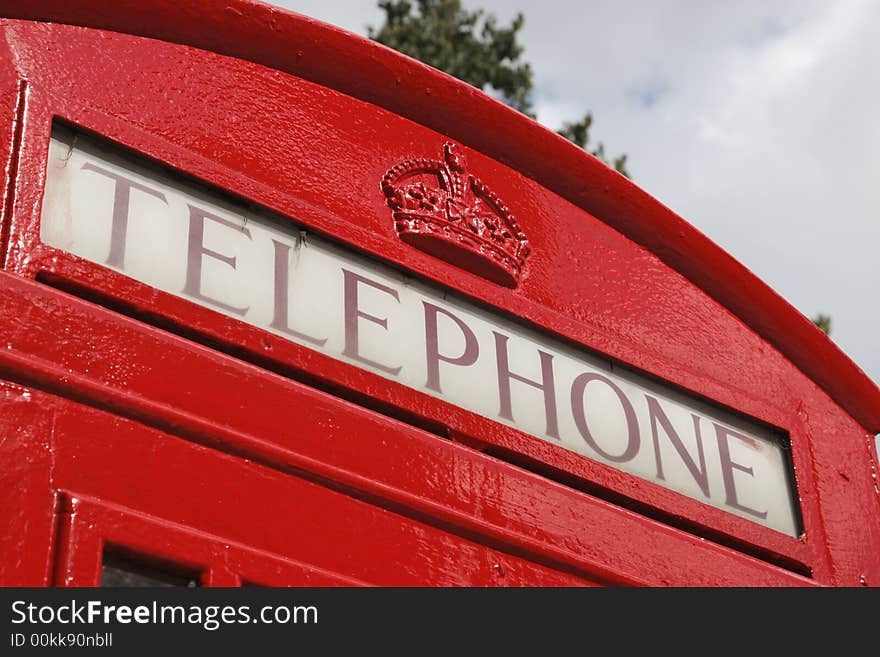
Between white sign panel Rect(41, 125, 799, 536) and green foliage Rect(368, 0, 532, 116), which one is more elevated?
green foliage Rect(368, 0, 532, 116)

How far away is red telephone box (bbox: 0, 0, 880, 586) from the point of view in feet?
7.27

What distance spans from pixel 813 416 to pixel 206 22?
1.69 metres

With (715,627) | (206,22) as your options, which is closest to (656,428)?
(715,627)

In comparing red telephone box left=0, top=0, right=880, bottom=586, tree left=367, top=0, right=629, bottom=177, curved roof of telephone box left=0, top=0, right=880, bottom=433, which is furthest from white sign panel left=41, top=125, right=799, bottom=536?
tree left=367, top=0, right=629, bottom=177

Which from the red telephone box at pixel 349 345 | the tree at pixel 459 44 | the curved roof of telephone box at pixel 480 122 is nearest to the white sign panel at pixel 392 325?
the red telephone box at pixel 349 345

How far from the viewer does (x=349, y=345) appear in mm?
2625

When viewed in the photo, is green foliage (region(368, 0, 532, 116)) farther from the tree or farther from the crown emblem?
the crown emblem

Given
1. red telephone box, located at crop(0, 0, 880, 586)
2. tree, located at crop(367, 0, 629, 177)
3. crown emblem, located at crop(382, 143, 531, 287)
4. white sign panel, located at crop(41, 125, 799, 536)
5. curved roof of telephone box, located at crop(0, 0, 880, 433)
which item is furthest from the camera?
tree, located at crop(367, 0, 629, 177)

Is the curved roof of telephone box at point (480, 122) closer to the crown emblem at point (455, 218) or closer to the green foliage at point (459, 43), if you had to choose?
the crown emblem at point (455, 218)

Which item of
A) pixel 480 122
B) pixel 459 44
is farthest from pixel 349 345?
pixel 459 44

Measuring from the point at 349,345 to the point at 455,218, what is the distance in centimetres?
46

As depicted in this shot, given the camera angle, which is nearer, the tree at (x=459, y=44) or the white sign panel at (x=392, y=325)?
the white sign panel at (x=392, y=325)

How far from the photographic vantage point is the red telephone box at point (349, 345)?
87.3 inches

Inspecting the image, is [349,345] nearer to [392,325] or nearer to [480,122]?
[392,325]
